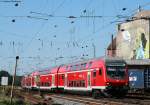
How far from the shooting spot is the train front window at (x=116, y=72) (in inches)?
1551

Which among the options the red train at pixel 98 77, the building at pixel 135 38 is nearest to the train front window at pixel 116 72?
the red train at pixel 98 77

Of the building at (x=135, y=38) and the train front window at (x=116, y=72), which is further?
the building at (x=135, y=38)

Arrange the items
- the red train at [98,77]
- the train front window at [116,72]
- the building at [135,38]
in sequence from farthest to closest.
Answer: the building at [135,38] → the train front window at [116,72] → the red train at [98,77]

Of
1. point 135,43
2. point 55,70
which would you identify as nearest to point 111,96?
point 55,70

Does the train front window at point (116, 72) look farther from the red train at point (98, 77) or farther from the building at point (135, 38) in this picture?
the building at point (135, 38)

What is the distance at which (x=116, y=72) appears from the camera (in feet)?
130

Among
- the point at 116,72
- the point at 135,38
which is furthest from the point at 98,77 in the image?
the point at 135,38

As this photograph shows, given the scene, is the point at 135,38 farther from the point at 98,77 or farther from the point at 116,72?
the point at 98,77

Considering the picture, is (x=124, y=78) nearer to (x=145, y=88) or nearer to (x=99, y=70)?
(x=99, y=70)

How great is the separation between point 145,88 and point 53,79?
12.4 meters

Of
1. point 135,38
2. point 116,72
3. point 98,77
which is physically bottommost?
point 98,77

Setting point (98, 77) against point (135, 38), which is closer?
point (98, 77)

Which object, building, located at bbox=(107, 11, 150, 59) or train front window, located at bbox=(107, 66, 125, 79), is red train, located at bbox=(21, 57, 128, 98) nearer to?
train front window, located at bbox=(107, 66, 125, 79)

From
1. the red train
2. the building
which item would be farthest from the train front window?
the building
